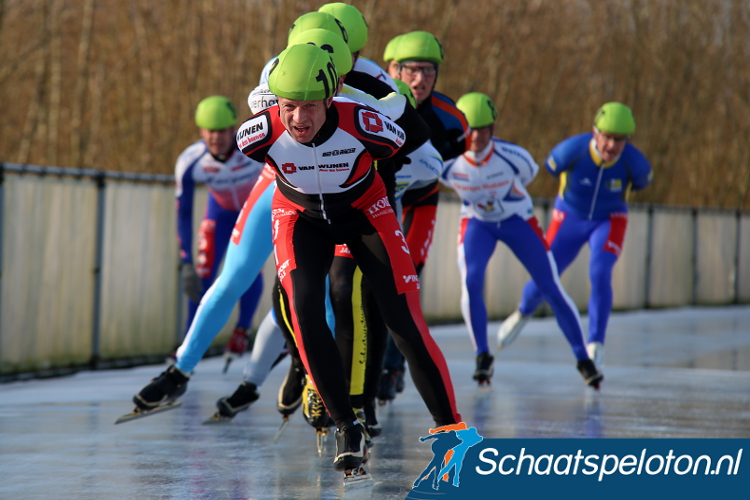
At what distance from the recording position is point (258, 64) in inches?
658

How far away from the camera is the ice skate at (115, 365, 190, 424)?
5.15 m

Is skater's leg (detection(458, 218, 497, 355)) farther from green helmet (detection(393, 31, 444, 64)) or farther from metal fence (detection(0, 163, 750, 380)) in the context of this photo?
metal fence (detection(0, 163, 750, 380))

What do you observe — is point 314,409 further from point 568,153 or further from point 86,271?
point 568,153

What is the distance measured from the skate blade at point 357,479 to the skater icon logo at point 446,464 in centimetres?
21

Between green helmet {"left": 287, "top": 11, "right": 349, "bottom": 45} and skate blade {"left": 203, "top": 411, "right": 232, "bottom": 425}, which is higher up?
green helmet {"left": 287, "top": 11, "right": 349, "bottom": 45}

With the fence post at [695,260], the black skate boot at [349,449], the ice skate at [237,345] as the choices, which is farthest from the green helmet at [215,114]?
the fence post at [695,260]

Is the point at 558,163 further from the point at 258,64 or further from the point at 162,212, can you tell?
the point at 258,64

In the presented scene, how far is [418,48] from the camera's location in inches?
229

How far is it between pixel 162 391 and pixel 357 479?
1564 mm

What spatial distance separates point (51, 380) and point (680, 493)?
5374 mm

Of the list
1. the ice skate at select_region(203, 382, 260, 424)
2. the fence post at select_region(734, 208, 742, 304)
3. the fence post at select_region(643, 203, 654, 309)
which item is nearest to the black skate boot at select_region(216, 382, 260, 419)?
the ice skate at select_region(203, 382, 260, 424)

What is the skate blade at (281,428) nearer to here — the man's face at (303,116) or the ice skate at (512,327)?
the man's face at (303,116)

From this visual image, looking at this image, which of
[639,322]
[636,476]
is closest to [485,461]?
[636,476]

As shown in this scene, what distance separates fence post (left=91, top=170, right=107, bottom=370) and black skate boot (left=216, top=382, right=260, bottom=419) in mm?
3165
